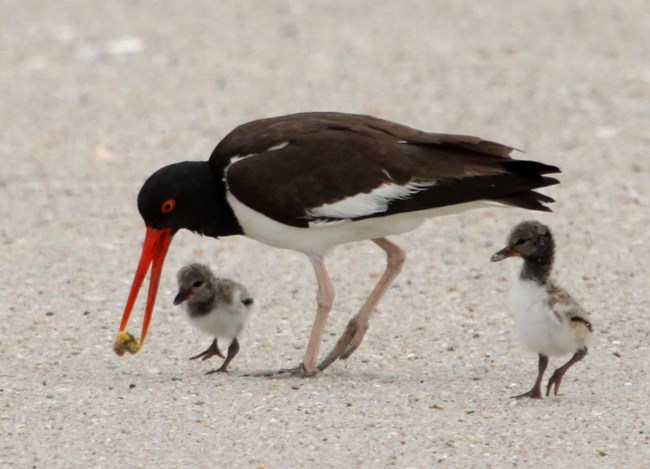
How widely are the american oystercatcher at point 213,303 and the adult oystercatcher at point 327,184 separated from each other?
26 cm

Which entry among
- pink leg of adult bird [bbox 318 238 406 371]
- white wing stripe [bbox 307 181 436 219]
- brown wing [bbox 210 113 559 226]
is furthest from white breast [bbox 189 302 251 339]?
white wing stripe [bbox 307 181 436 219]

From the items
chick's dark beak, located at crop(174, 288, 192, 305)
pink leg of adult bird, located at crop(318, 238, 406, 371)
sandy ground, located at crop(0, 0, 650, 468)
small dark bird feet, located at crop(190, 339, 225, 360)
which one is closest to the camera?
sandy ground, located at crop(0, 0, 650, 468)

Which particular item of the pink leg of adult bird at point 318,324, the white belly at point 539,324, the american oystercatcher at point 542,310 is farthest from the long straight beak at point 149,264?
the white belly at point 539,324

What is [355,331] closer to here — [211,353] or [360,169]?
[211,353]

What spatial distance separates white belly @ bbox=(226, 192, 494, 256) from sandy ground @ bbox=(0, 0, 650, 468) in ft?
2.62

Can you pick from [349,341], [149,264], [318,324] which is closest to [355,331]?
[349,341]

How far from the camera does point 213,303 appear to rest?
312 inches

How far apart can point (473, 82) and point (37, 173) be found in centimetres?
501

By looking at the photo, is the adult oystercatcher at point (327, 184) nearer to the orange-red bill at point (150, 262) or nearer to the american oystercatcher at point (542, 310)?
the orange-red bill at point (150, 262)

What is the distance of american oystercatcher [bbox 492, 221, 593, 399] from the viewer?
718cm

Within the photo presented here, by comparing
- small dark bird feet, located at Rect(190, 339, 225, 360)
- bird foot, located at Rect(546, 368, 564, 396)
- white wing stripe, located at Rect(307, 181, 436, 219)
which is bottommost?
small dark bird feet, located at Rect(190, 339, 225, 360)

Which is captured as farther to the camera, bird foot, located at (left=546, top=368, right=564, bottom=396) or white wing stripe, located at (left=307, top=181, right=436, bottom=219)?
white wing stripe, located at (left=307, top=181, right=436, bottom=219)

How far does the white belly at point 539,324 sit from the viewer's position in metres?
7.18

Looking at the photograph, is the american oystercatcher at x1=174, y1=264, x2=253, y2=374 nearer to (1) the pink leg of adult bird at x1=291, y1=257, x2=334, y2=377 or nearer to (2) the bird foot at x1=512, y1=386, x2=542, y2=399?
(1) the pink leg of adult bird at x1=291, y1=257, x2=334, y2=377
